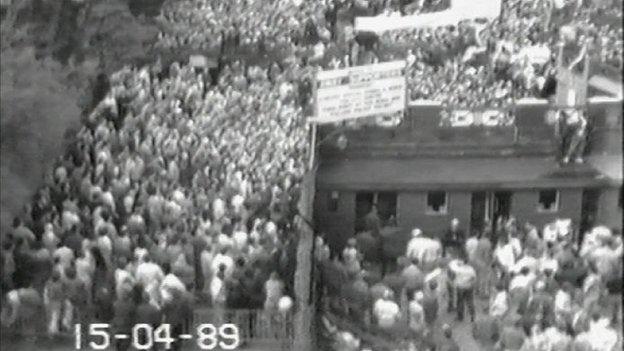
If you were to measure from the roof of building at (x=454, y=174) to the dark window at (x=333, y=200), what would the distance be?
0.9 inches

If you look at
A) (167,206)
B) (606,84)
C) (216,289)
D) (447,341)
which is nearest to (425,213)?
(447,341)

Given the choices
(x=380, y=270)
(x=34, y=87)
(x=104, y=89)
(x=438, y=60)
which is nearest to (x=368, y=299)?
(x=380, y=270)

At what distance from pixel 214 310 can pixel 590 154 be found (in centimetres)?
119

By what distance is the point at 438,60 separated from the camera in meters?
3.20

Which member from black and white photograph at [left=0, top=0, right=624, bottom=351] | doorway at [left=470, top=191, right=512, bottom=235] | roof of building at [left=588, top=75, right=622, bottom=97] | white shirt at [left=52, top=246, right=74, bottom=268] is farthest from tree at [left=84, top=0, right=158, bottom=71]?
roof of building at [left=588, top=75, right=622, bottom=97]

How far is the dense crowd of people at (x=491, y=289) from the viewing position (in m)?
2.96

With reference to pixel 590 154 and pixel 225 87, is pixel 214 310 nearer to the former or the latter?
pixel 225 87

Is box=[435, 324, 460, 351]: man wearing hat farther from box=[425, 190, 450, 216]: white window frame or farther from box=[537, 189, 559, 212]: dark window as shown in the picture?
box=[537, 189, 559, 212]: dark window

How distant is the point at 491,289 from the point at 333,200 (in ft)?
1.64

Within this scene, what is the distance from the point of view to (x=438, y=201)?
311 cm

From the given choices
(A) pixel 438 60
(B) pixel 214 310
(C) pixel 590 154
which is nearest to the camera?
(C) pixel 590 154

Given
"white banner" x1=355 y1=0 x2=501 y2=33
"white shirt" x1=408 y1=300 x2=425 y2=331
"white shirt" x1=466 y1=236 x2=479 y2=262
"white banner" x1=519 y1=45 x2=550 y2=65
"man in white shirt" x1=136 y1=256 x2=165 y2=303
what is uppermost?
"white banner" x1=355 y1=0 x2=501 y2=33

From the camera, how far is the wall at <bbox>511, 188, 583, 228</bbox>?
2.99 meters

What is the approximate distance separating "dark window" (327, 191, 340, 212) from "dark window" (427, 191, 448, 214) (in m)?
0.26
